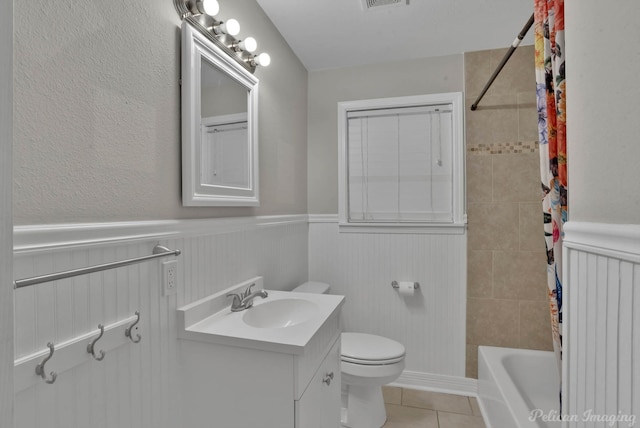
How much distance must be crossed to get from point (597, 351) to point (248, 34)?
1.87 m

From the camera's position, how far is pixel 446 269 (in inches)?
90.7

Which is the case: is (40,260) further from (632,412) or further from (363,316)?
(363,316)

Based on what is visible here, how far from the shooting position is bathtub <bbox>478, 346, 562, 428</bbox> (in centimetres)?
174

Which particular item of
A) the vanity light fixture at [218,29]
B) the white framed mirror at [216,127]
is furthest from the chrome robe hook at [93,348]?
the vanity light fixture at [218,29]

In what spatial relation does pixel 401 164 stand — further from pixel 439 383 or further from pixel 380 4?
pixel 439 383

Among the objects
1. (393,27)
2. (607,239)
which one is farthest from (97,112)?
(393,27)

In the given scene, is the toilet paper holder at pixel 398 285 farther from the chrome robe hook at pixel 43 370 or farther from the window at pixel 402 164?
the chrome robe hook at pixel 43 370

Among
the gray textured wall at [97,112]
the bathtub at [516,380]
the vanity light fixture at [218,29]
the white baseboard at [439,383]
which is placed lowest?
the white baseboard at [439,383]

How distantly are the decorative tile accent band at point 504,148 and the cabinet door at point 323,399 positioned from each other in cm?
163

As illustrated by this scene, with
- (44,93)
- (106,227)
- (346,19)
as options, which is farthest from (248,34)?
(106,227)

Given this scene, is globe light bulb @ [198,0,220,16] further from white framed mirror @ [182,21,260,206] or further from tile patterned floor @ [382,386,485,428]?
tile patterned floor @ [382,386,485,428]

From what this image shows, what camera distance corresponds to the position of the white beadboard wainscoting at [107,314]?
721 mm

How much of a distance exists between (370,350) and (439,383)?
81cm

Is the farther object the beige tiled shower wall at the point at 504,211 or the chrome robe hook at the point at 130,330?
the beige tiled shower wall at the point at 504,211
